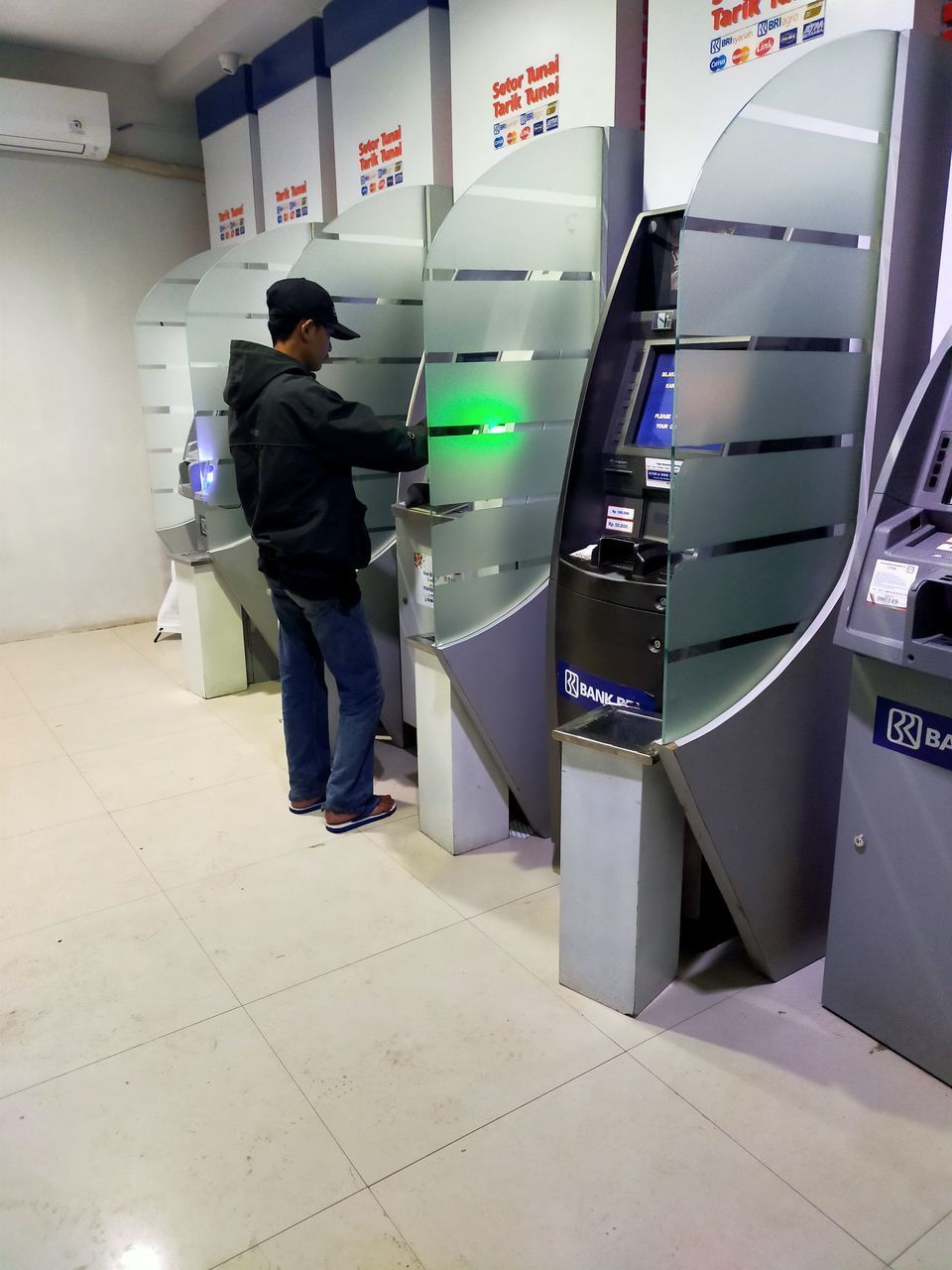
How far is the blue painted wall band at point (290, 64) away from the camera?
13.3 feet

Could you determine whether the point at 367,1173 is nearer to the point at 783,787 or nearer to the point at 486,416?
the point at 783,787

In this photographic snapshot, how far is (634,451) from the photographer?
2359mm

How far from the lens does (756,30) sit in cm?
222

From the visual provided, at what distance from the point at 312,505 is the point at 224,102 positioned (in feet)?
10.8

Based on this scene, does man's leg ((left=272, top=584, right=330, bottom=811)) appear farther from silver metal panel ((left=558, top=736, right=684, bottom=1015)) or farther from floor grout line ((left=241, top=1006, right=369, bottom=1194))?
silver metal panel ((left=558, top=736, right=684, bottom=1015))

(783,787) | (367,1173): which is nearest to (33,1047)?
(367,1173)

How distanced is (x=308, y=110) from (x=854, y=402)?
10.4 ft

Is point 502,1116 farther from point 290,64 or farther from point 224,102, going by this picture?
point 224,102

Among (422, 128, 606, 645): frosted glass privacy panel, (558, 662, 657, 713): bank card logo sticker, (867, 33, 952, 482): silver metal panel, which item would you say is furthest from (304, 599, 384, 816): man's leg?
(867, 33, 952, 482): silver metal panel

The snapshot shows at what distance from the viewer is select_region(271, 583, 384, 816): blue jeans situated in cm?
299

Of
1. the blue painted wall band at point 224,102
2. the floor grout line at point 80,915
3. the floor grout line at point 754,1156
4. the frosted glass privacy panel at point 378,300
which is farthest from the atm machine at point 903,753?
the blue painted wall band at point 224,102

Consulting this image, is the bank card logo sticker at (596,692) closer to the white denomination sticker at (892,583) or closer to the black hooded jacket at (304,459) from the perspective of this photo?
the white denomination sticker at (892,583)

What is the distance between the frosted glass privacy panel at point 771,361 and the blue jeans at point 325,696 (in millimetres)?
1335

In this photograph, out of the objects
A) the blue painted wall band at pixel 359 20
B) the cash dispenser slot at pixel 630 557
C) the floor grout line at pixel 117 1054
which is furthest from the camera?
the blue painted wall band at pixel 359 20
